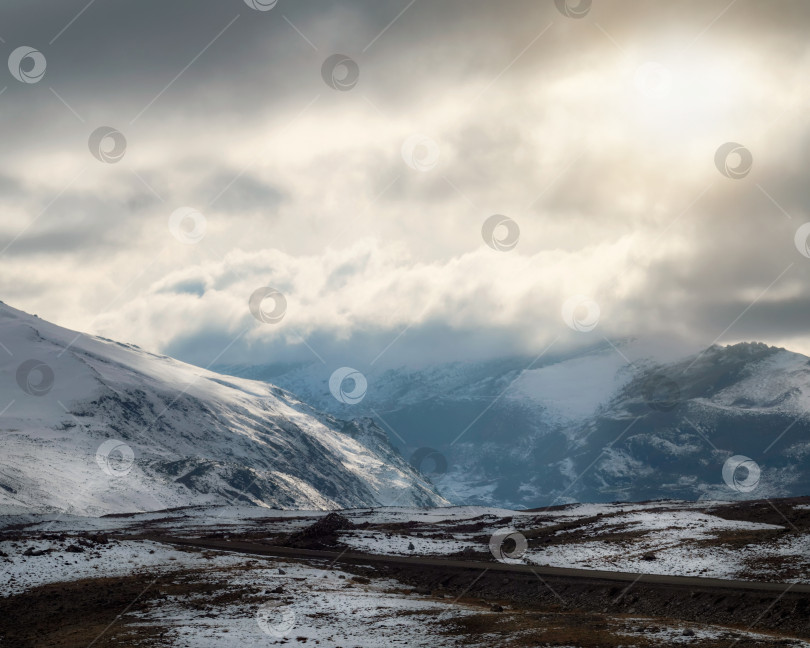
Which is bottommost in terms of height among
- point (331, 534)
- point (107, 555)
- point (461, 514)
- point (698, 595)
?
point (461, 514)

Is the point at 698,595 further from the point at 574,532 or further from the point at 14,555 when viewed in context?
the point at 14,555

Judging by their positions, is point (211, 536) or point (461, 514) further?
point (461, 514)

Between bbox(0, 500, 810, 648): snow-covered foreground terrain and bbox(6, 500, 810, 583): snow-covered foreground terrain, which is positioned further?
bbox(6, 500, 810, 583): snow-covered foreground terrain

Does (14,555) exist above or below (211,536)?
above

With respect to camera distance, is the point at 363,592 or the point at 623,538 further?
the point at 623,538

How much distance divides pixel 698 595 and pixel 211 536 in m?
74.8

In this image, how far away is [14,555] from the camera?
55188 millimetres

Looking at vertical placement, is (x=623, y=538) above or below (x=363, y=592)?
below

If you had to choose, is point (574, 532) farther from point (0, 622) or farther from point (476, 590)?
point (0, 622)

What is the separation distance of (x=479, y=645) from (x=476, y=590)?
22910 mm

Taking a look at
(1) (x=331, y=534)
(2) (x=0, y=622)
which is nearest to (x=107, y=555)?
(2) (x=0, y=622)

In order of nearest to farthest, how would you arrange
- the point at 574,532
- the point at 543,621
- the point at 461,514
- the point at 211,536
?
1. the point at 543,621
2. the point at 574,532
3. the point at 211,536
4. the point at 461,514

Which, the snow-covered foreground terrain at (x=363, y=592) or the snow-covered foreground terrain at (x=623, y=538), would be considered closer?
the snow-covered foreground terrain at (x=363, y=592)

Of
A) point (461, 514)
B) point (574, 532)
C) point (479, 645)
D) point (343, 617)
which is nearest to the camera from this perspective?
point (479, 645)
